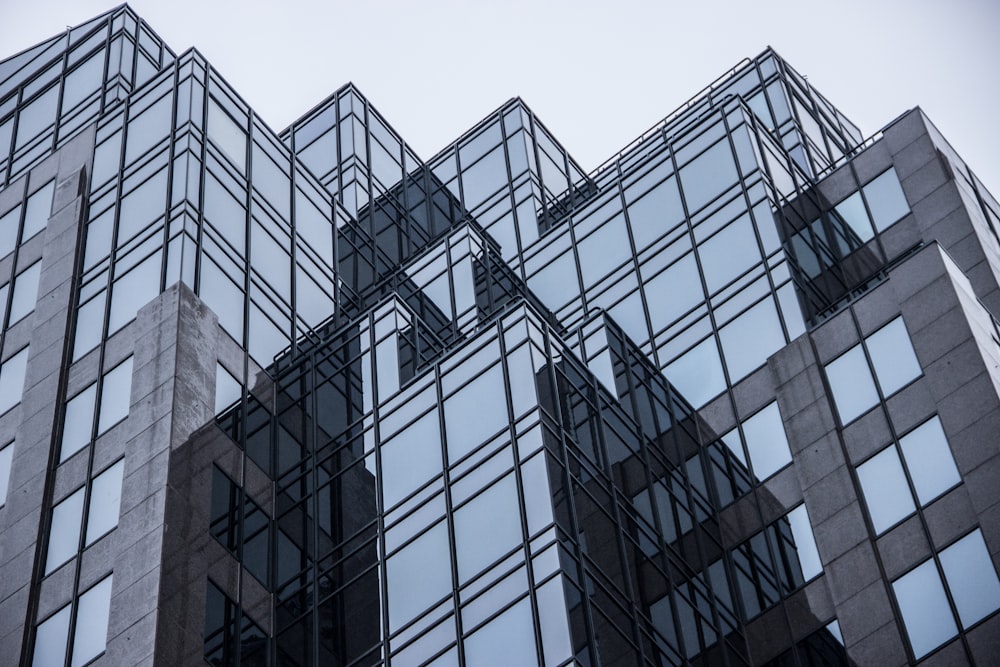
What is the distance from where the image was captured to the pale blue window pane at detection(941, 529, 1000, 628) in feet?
112

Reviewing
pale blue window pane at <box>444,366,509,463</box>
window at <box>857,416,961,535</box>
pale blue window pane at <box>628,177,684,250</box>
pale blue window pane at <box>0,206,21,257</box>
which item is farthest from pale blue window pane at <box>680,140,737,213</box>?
pale blue window pane at <box>0,206,21,257</box>

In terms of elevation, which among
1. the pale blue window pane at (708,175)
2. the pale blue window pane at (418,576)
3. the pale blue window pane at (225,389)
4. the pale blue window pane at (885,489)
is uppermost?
the pale blue window pane at (708,175)

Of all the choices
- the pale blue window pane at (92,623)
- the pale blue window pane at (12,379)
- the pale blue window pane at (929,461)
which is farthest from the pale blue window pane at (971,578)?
the pale blue window pane at (12,379)

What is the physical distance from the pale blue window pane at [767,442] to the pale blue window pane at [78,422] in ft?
63.3

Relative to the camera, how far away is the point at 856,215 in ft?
156

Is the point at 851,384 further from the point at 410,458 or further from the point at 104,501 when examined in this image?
the point at 104,501

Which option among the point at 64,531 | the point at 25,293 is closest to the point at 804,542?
the point at 64,531

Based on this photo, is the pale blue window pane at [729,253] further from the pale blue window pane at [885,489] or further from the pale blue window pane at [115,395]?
the pale blue window pane at [115,395]

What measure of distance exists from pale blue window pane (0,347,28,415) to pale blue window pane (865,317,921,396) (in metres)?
25.0

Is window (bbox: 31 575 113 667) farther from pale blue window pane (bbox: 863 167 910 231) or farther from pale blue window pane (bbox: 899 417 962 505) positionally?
pale blue window pane (bbox: 863 167 910 231)

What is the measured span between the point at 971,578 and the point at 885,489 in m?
3.76

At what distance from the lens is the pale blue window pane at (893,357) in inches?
1535

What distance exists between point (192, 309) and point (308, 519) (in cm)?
677

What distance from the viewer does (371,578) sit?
→ 35562mm
